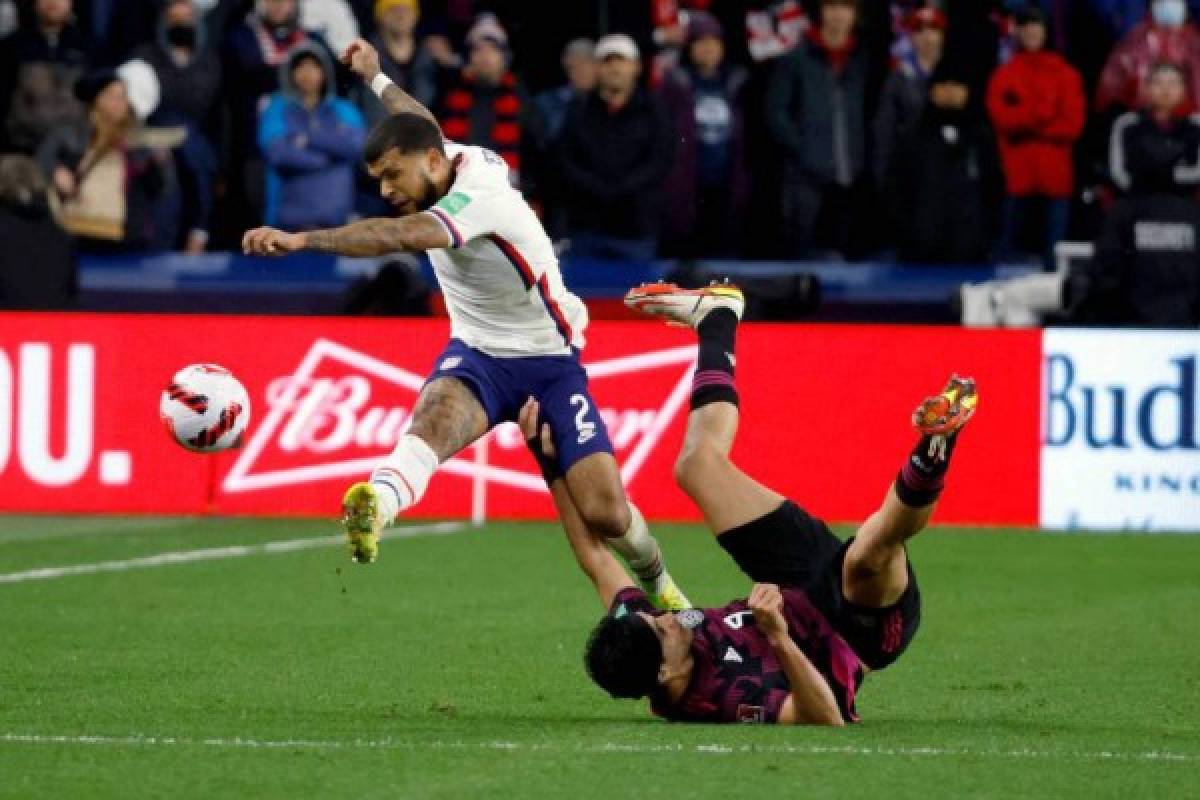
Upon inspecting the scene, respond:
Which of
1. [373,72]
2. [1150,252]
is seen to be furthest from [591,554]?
[1150,252]

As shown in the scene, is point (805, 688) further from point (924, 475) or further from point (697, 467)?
point (697, 467)

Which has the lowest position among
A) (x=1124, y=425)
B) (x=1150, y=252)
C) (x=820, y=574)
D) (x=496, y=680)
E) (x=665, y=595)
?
(x=1124, y=425)

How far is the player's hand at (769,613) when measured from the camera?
29.6ft

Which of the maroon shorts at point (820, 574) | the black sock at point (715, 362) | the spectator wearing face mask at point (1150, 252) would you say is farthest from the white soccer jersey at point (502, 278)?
the spectator wearing face mask at point (1150, 252)

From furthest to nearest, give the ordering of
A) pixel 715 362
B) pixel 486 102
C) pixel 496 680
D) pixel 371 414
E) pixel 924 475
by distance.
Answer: pixel 486 102 < pixel 371 414 < pixel 715 362 < pixel 496 680 < pixel 924 475

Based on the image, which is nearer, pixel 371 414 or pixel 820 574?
pixel 820 574

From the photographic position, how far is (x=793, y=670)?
9172 millimetres

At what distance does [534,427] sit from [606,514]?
52 centimetres

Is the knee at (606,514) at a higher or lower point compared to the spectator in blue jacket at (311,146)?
lower

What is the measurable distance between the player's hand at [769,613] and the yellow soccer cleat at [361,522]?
1553 mm

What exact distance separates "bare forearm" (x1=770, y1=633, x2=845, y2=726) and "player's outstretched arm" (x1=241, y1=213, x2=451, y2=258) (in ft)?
6.59

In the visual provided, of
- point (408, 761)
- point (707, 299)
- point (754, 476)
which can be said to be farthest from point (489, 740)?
point (754, 476)

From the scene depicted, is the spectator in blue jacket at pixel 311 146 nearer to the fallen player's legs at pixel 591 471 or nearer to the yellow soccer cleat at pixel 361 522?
the fallen player's legs at pixel 591 471

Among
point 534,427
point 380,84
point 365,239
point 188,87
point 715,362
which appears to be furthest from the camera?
point 188,87
